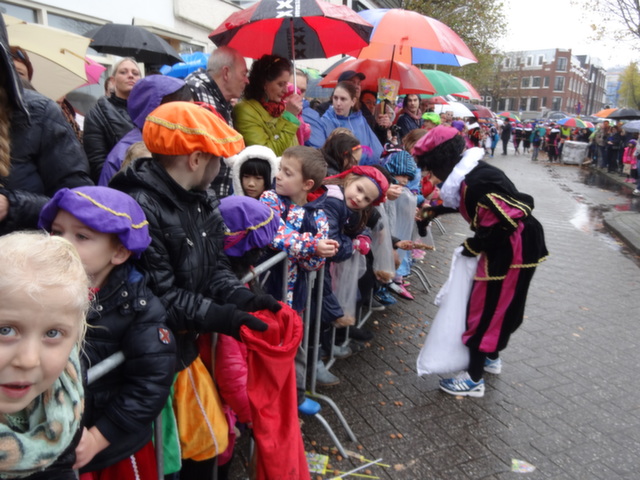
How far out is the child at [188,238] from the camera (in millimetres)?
1895

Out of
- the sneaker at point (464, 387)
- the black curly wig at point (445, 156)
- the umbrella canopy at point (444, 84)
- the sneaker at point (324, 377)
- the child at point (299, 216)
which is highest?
the umbrella canopy at point (444, 84)

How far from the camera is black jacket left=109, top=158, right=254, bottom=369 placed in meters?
1.89

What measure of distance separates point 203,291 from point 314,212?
126 centimetres

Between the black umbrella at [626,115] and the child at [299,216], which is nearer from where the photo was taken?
the child at [299,216]

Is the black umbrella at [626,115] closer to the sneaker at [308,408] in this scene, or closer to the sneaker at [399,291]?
the sneaker at [399,291]

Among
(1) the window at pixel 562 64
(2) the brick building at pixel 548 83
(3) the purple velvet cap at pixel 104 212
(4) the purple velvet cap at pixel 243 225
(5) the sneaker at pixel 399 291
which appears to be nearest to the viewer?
(3) the purple velvet cap at pixel 104 212

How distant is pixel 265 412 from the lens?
207 cm

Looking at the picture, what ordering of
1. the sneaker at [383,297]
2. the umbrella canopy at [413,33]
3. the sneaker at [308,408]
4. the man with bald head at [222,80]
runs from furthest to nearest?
1. the sneaker at [383,297]
2. the umbrella canopy at [413,33]
3. the man with bald head at [222,80]
4. the sneaker at [308,408]

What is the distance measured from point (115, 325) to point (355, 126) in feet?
14.3

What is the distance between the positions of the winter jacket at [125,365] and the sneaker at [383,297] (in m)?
4.26

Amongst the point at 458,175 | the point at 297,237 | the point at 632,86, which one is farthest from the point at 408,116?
the point at 632,86

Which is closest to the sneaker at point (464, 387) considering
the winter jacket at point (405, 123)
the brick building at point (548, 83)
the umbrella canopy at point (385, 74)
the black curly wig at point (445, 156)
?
the black curly wig at point (445, 156)

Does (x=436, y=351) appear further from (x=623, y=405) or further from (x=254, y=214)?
(x=254, y=214)

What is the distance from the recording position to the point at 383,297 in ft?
19.0
